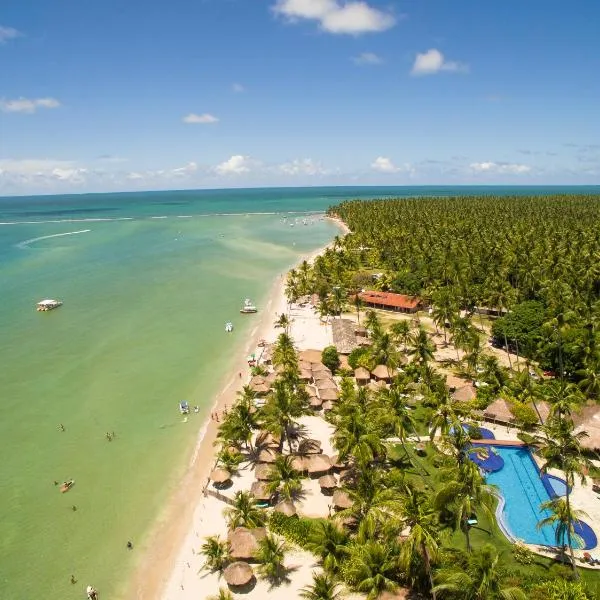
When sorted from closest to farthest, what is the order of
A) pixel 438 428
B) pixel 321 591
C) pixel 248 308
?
pixel 321 591
pixel 438 428
pixel 248 308

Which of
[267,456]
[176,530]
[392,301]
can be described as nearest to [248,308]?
[392,301]

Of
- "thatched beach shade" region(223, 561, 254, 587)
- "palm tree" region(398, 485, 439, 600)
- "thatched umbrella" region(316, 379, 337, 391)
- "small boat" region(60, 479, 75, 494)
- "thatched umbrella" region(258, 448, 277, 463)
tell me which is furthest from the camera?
"thatched umbrella" region(316, 379, 337, 391)

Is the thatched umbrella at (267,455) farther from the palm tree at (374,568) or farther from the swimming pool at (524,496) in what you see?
the swimming pool at (524,496)

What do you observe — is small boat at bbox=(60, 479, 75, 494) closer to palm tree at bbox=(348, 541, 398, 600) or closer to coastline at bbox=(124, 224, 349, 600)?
coastline at bbox=(124, 224, 349, 600)

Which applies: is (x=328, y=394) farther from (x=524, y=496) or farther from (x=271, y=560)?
(x=271, y=560)

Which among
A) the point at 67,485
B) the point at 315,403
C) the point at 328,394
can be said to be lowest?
the point at 67,485

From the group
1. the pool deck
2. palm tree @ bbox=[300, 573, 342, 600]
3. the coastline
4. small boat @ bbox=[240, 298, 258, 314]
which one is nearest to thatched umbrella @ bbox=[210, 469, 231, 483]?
the coastline
